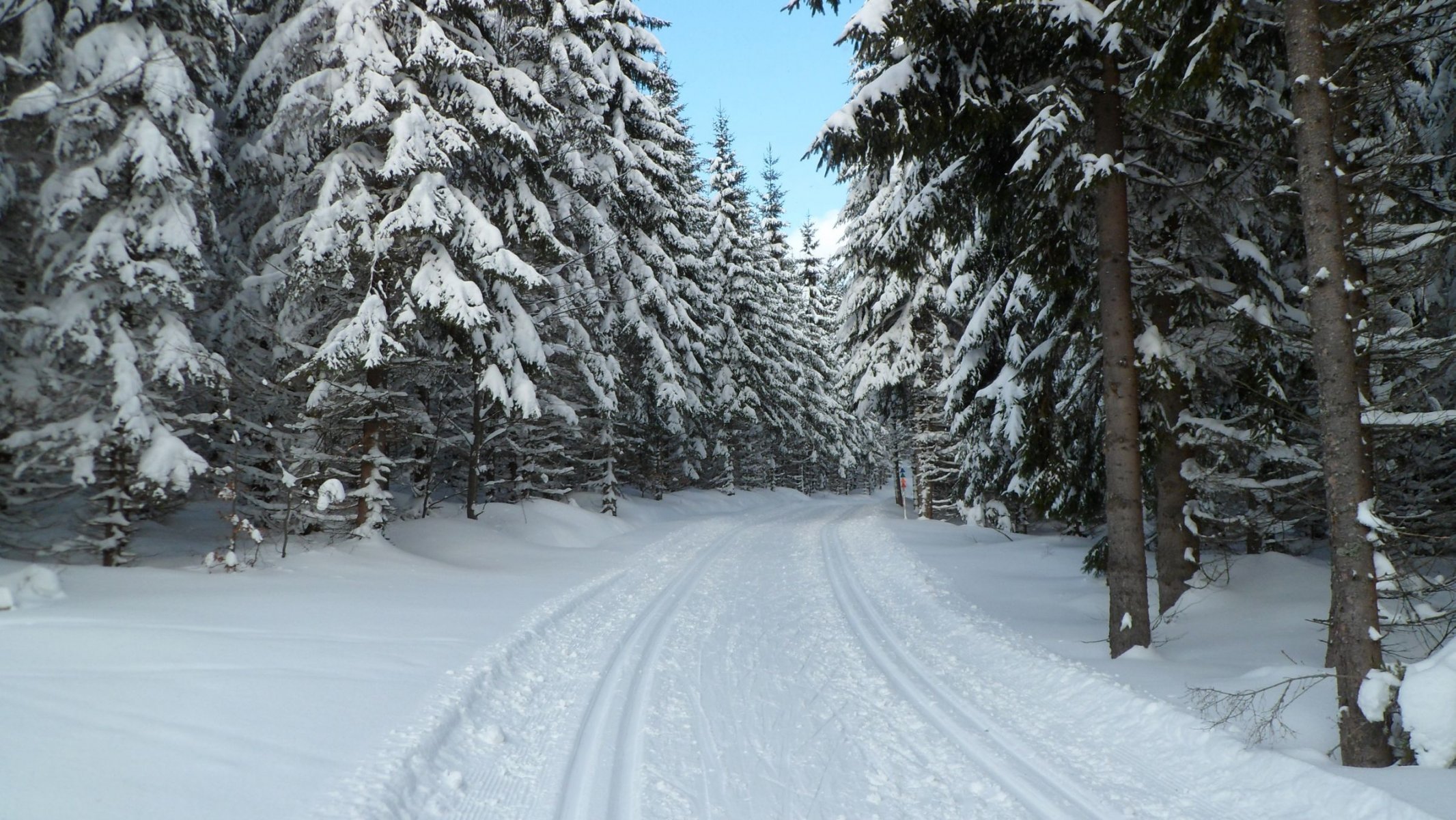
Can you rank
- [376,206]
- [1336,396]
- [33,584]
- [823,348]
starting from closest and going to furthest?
[1336,396]
[33,584]
[376,206]
[823,348]

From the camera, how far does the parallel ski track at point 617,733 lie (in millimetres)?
4449

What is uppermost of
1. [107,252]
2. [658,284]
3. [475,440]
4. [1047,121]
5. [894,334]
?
[658,284]

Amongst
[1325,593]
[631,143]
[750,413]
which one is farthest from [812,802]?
[750,413]

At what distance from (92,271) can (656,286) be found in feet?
44.7

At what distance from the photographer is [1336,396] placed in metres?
4.89

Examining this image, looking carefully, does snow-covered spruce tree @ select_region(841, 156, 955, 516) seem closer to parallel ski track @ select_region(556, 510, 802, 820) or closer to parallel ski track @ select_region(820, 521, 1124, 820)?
parallel ski track @ select_region(820, 521, 1124, 820)

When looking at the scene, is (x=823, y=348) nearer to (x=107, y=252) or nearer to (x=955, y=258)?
(x=955, y=258)

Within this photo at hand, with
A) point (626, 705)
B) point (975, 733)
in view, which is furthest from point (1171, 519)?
point (626, 705)

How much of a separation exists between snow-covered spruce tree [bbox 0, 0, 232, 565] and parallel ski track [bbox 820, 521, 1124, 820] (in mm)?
8813

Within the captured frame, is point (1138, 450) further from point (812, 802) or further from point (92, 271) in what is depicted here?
point (92, 271)

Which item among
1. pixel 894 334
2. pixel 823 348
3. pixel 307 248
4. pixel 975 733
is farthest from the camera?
pixel 823 348

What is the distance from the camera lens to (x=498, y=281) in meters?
13.4

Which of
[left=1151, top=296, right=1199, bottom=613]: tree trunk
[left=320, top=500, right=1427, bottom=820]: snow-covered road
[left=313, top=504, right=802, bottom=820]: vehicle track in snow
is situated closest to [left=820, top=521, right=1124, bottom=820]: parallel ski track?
[left=320, top=500, right=1427, bottom=820]: snow-covered road

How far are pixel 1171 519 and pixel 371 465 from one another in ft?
42.3
